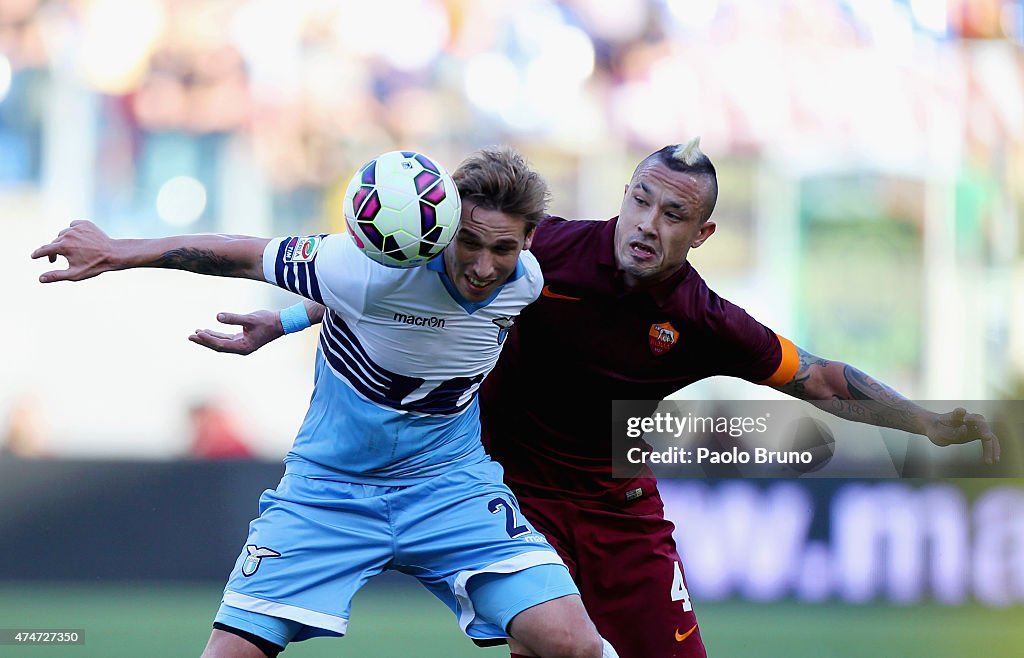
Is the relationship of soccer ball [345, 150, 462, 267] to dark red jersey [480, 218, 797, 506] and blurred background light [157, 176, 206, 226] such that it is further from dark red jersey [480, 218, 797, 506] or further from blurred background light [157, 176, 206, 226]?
blurred background light [157, 176, 206, 226]

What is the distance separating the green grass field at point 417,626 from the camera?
6527 mm

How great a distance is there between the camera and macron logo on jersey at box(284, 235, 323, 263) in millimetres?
3838

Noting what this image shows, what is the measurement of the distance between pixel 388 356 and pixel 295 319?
1.86 feet

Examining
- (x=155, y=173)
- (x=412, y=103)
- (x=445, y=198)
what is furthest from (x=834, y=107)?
(x=445, y=198)

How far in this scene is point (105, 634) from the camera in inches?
259

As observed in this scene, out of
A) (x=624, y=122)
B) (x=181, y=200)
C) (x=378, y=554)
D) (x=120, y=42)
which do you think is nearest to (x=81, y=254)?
(x=378, y=554)

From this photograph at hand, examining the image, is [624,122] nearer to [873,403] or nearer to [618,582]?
[873,403]

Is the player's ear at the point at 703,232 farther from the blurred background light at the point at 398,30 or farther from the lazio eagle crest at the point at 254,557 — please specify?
the blurred background light at the point at 398,30

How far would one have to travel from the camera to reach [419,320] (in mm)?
3879

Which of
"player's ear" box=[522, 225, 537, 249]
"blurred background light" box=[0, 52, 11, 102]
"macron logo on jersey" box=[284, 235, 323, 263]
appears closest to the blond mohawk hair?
"player's ear" box=[522, 225, 537, 249]

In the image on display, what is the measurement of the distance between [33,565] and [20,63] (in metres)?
2.98

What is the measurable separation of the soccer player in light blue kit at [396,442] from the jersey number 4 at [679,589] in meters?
0.59

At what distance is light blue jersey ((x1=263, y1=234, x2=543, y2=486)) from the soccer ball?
25cm

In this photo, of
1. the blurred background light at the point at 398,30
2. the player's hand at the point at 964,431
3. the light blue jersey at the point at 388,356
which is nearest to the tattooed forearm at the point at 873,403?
the player's hand at the point at 964,431
